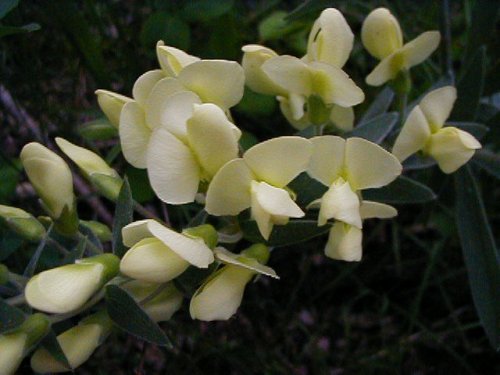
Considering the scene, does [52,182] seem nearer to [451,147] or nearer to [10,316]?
[10,316]

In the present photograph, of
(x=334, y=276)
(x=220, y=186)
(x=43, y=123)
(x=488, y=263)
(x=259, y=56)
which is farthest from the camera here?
(x=334, y=276)

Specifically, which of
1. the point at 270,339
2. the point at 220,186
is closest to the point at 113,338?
the point at 270,339

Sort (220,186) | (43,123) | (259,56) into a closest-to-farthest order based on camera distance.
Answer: (220,186)
(259,56)
(43,123)

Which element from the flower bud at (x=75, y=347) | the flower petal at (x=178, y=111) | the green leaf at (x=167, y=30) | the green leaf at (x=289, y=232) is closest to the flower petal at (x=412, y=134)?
the green leaf at (x=289, y=232)

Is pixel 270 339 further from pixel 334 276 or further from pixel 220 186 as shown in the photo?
pixel 220 186

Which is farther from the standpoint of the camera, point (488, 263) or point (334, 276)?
point (334, 276)

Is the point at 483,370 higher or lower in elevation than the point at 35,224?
lower

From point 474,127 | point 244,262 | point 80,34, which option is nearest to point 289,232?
point 244,262
